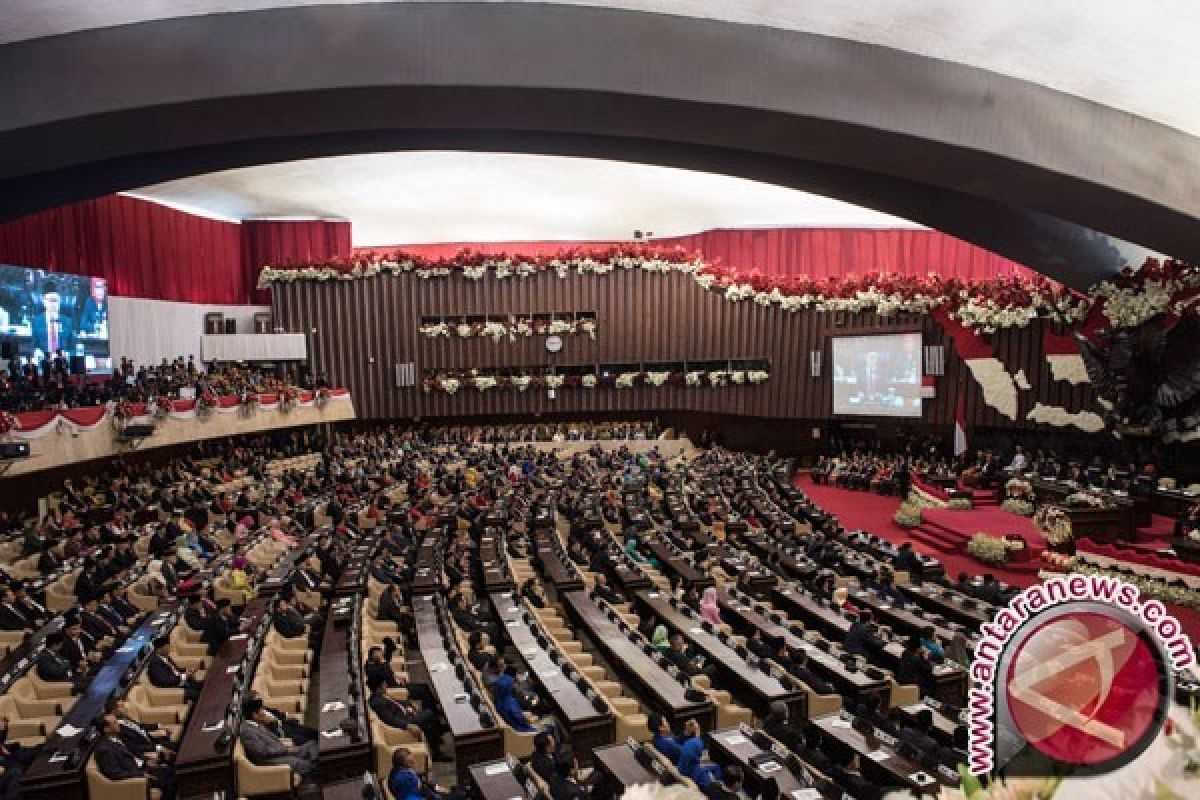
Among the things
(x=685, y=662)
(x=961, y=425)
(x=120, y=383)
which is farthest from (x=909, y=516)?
(x=120, y=383)

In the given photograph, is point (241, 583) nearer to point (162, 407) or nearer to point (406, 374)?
point (162, 407)

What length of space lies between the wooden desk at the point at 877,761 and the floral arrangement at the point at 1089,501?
385 inches

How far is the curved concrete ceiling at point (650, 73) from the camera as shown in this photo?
4844mm

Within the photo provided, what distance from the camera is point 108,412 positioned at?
16703mm

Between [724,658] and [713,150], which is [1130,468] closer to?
[724,658]

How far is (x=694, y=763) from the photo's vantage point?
6.88 m

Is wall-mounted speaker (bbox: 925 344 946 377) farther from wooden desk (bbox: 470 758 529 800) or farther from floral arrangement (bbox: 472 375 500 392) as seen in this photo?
wooden desk (bbox: 470 758 529 800)

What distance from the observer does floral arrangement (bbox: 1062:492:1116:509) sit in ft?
48.4

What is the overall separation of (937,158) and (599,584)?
31.4 ft

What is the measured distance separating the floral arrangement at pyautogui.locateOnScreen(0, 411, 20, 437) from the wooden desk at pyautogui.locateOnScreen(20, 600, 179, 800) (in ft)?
18.0

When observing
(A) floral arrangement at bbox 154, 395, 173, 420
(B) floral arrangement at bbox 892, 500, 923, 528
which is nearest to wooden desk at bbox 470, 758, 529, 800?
(A) floral arrangement at bbox 154, 395, 173, 420

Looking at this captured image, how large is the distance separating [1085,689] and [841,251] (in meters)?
32.6

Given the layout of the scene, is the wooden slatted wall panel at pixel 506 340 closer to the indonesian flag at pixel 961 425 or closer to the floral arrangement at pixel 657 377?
the floral arrangement at pixel 657 377

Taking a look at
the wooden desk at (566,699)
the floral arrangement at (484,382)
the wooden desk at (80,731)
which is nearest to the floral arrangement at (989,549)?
the wooden desk at (566,699)
